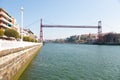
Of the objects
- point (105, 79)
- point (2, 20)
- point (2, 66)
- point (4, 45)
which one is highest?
point (2, 20)

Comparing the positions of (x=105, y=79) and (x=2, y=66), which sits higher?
(x=2, y=66)

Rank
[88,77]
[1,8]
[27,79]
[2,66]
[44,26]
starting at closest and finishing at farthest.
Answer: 1. [2,66]
2. [27,79]
3. [88,77]
4. [1,8]
5. [44,26]

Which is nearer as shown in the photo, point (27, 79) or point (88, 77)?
point (27, 79)

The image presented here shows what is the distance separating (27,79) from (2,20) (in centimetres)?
3801

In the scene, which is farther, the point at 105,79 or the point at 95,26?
the point at 95,26

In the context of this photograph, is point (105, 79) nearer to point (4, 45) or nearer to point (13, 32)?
point (4, 45)

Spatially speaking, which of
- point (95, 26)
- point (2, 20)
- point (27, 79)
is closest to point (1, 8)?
point (2, 20)

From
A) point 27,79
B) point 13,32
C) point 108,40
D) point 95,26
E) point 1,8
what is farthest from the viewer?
point 108,40

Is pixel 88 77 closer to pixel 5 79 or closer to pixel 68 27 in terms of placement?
pixel 5 79

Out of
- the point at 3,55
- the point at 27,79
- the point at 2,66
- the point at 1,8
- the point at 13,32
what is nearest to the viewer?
the point at 2,66

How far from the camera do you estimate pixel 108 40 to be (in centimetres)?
13962

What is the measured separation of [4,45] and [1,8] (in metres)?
40.9

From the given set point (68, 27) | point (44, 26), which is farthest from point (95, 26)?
point (44, 26)

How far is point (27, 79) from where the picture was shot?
1329 centimetres
